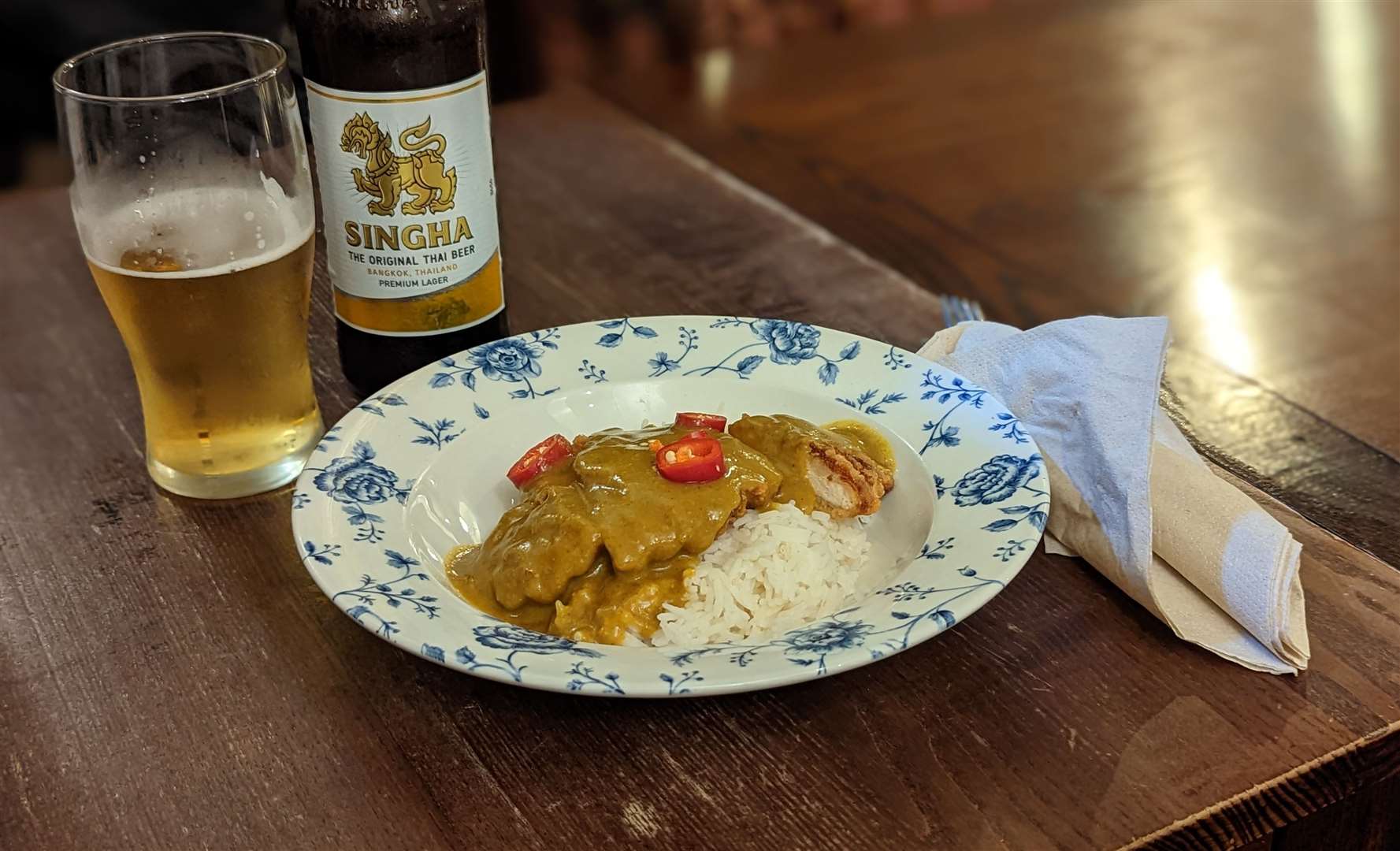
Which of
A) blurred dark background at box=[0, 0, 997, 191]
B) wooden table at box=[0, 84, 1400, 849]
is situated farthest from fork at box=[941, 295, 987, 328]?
blurred dark background at box=[0, 0, 997, 191]

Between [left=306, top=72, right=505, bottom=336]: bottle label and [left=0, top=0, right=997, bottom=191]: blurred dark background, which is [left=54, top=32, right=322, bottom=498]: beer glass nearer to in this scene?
[left=306, top=72, right=505, bottom=336]: bottle label

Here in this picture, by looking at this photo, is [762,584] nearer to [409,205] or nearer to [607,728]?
[607,728]

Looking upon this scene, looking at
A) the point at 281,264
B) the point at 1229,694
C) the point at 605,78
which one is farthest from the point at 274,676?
the point at 605,78

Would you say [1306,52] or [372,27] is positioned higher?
[372,27]

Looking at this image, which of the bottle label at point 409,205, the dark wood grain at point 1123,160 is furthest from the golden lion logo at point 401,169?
the dark wood grain at point 1123,160

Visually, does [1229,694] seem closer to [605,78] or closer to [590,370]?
[590,370]

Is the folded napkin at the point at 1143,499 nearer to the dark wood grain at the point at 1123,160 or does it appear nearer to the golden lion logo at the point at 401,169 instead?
the golden lion logo at the point at 401,169
